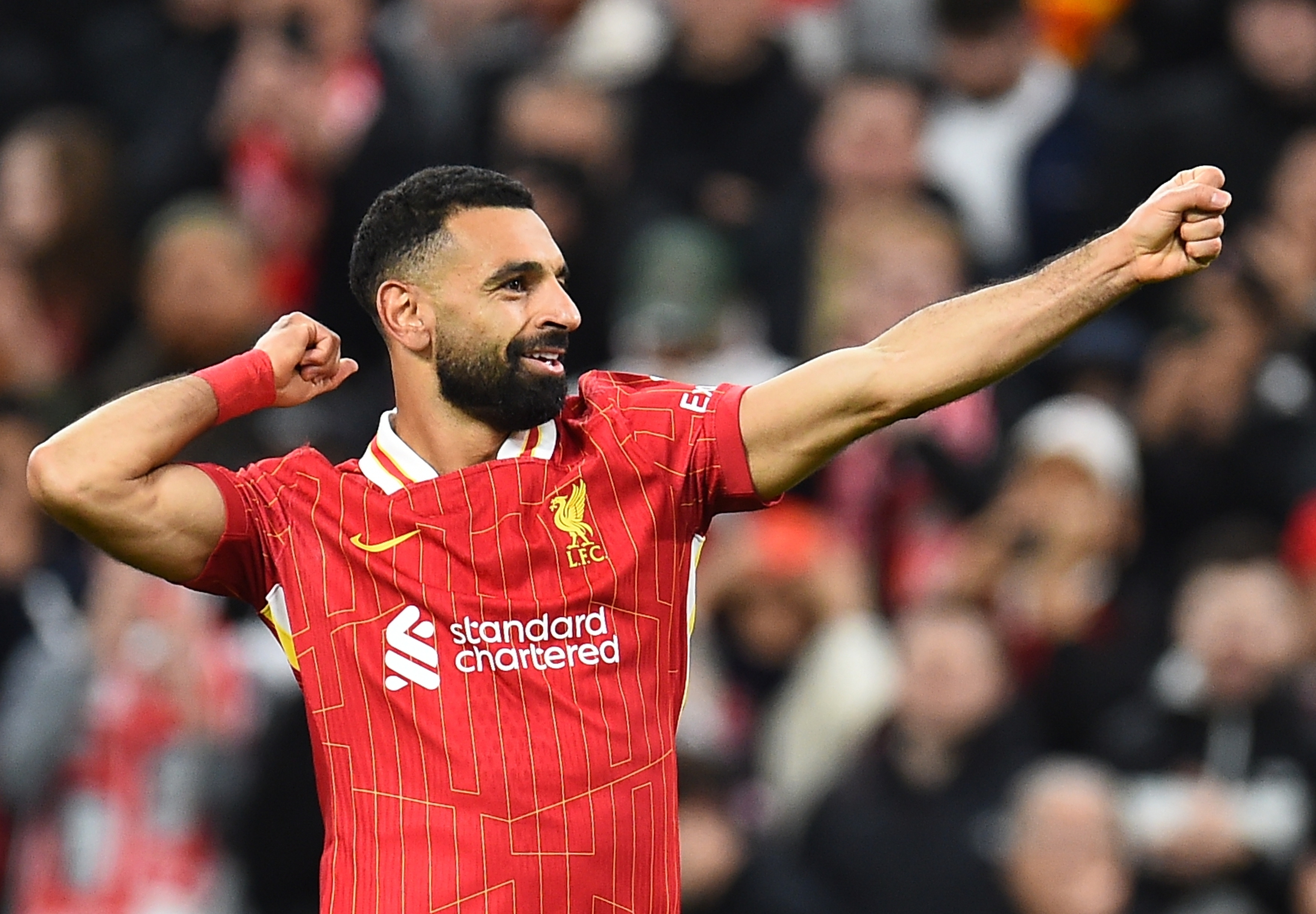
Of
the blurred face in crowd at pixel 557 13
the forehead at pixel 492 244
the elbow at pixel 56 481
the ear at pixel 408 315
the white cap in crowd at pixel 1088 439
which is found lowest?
the elbow at pixel 56 481

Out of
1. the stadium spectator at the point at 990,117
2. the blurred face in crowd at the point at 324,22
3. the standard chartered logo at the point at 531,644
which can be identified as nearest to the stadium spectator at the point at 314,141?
the blurred face in crowd at the point at 324,22

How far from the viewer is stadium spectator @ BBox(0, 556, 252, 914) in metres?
7.16

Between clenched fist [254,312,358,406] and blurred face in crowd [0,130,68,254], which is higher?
blurred face in crowd [0,130,68,254]

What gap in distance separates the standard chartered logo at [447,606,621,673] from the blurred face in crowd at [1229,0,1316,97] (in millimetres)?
5479

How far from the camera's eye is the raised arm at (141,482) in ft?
13.4

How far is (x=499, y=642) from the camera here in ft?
13.5

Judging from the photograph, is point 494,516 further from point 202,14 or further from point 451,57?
point 202,14

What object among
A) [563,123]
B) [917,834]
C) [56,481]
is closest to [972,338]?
[56,481]

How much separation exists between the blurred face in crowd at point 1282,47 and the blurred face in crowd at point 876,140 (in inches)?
49.4

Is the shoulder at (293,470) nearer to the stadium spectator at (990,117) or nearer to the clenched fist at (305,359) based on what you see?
the clenched fist at (305,359)

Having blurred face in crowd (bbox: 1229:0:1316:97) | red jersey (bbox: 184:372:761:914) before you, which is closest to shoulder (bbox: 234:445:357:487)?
red jersey (bbox: 184:372:761:914)

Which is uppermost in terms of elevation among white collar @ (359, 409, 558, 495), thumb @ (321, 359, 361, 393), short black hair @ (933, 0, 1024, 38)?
short black hair @ (933, 0, 1024, 38)

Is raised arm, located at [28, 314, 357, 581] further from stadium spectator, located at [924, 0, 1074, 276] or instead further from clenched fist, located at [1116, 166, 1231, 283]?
stadium spectator, located at [924, 0, 1074, 276]

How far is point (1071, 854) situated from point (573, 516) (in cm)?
325
